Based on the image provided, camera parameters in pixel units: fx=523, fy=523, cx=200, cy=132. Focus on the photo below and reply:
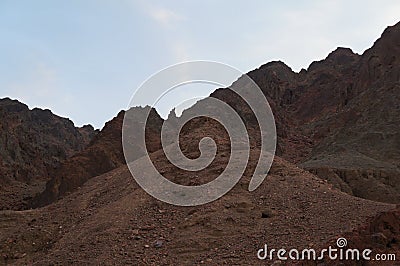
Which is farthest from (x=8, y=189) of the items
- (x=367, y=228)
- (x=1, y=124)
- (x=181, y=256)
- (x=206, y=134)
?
(x=367, y=228)

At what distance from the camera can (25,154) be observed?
50.4m

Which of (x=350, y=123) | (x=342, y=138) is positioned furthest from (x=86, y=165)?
(x=350, y=123)

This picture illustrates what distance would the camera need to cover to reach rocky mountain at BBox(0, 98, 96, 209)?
125ft

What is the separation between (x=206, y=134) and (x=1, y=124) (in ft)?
117

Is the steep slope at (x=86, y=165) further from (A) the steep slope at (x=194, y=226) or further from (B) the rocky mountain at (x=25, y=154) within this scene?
(A) the steep slope at (x=194, y=226)

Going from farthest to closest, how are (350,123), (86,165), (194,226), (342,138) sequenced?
(350,123)
(342,138)
(86,165)
(194,226)

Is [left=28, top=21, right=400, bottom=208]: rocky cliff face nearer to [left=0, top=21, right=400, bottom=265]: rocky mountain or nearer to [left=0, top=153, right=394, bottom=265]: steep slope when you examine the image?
[left=0, top=21, right=400, bottom=265]: rocky mountain

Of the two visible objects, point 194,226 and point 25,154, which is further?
point 25,154

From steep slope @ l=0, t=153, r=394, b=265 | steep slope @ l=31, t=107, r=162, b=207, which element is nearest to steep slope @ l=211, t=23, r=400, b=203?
steep slope @ l=0, t=153, r=394, b=265

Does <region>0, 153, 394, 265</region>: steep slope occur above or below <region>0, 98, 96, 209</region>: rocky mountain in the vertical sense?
below

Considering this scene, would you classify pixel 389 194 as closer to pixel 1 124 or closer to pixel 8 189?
pixel 8 189

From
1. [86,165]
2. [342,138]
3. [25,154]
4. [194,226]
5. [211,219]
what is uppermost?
[25,154]

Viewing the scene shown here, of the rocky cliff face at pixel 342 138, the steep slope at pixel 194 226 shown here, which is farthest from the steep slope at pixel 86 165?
the steep slope at pixel 194 226

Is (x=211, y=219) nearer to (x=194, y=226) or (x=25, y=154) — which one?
(x=194, y=226)
